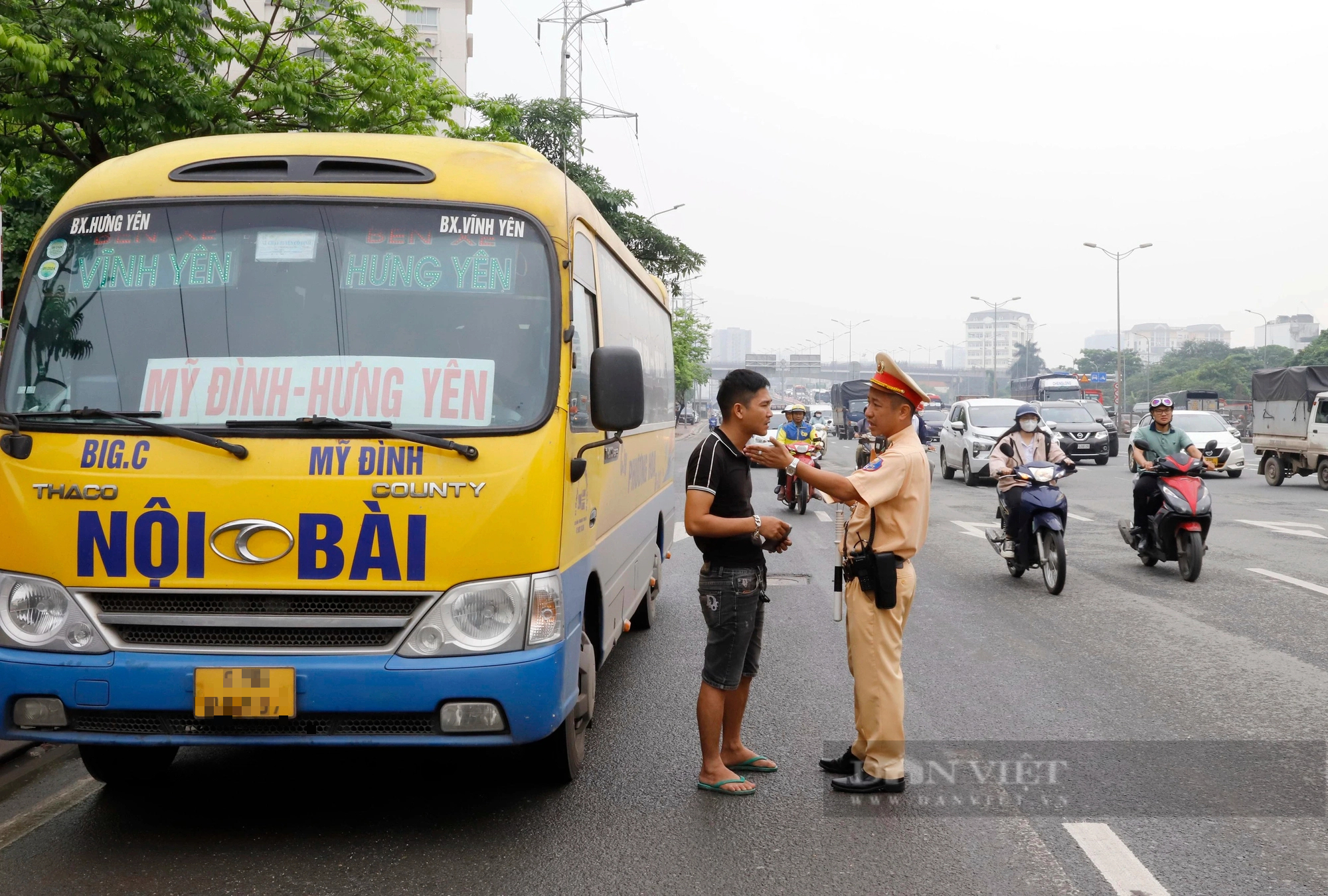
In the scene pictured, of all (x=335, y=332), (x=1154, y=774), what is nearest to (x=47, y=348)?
(x=335, y=332)

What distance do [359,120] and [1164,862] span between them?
10.4 m

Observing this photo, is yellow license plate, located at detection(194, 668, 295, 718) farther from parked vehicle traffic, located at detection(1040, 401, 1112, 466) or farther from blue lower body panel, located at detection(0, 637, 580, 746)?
parked vehicle traffic, located at detection(1040, 401, 1112, 466)

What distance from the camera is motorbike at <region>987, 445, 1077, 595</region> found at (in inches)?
410

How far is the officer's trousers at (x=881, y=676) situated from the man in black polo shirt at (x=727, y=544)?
44 cm

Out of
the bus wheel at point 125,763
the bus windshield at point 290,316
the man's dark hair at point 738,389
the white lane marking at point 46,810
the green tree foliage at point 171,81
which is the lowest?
the white lane marking at point 46,810

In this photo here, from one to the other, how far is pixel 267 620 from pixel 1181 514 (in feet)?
30.3

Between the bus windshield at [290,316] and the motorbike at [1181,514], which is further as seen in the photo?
the motorbike at [1181,514]

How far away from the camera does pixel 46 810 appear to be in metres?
4.81

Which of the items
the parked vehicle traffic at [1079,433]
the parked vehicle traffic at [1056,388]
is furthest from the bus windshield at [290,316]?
the parked vehicle traffic at [1056,388]

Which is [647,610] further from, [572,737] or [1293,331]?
[1293,331]

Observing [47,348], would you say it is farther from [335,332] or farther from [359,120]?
[359,120]

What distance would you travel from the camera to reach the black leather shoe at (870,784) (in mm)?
4863

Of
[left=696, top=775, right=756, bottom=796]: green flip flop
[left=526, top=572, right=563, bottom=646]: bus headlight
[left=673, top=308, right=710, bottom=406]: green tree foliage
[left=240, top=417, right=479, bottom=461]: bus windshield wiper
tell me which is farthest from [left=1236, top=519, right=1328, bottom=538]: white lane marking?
[left=673, top=308, right=710, bottom=406]: green tree foliage

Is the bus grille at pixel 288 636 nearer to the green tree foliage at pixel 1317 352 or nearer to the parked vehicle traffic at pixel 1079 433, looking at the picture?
the parked vehicle traffic at pixel 1079 433
